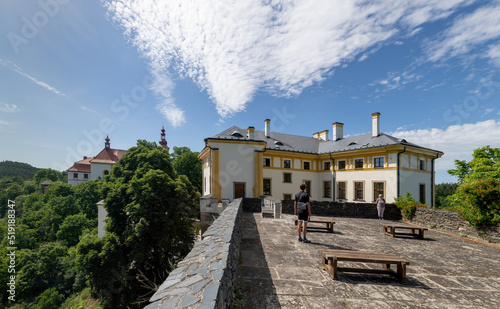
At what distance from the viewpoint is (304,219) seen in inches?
256

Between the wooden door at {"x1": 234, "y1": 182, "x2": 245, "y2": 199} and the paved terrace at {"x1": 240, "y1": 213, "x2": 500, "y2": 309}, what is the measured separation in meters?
12.4

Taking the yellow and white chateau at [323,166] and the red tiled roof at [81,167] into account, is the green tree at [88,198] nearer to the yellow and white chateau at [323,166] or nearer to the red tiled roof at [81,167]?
the red tiled roof at [81,167]

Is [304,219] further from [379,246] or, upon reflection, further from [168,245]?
[168,245]

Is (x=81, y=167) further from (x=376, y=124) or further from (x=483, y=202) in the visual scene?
(x=483, y=202)

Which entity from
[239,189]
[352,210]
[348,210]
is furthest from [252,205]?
[352,210]

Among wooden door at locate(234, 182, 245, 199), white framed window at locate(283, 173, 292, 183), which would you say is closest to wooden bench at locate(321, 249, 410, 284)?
wooden door at locate(234, 182, 245, 199)

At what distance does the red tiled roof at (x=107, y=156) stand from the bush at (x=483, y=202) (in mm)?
69033

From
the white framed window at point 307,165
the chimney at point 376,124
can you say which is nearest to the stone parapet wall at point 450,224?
the chimney at point 376,124

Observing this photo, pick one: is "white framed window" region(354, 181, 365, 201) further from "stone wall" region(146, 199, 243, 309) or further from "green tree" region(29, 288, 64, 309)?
"green tree" region(29, 288, 64, 309)

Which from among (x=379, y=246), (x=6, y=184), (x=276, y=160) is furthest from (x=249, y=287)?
(x=6, y=184)

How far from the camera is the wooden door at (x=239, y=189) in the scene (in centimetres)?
1926

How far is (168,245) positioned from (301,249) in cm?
1056

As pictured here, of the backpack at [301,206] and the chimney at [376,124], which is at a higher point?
the chimney at [376,124]

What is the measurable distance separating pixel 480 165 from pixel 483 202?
1682 centimetres
